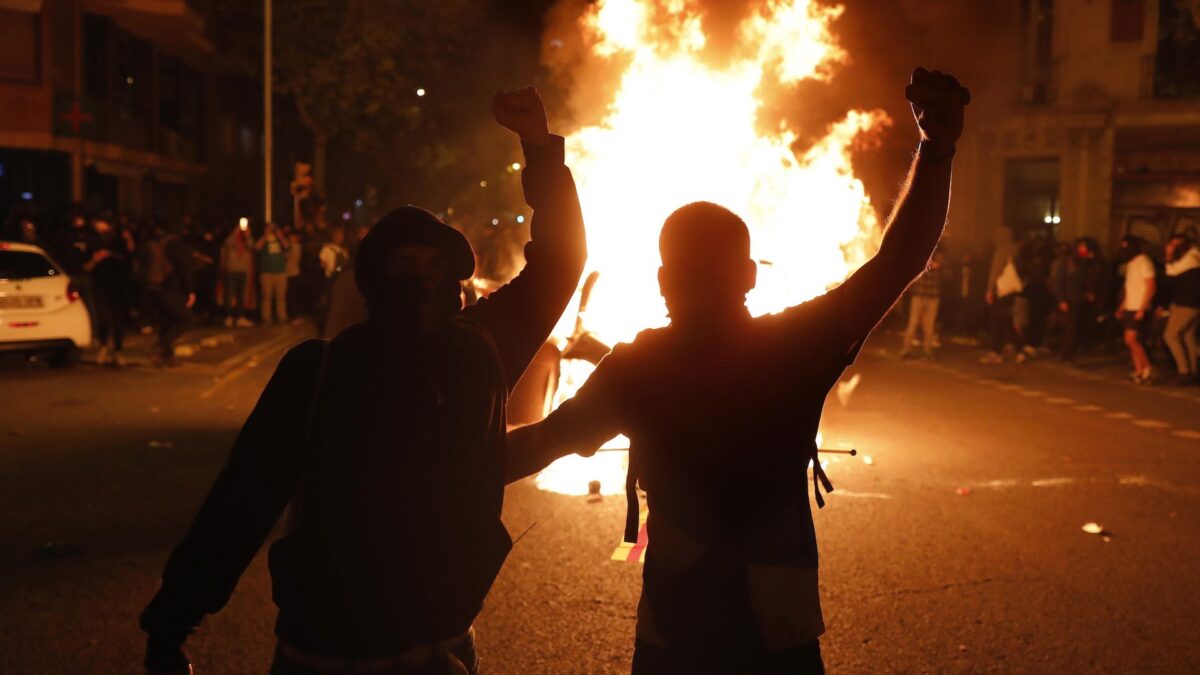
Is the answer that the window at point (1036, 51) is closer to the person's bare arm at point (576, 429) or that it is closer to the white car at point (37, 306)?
the white car at point (37, 306)

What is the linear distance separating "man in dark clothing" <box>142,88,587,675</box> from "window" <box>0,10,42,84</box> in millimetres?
26354

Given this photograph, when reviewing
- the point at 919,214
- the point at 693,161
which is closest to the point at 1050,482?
the point at 693,161

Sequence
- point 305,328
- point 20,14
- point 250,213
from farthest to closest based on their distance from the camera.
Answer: point 250,213 < point 20,14 < point 305,328

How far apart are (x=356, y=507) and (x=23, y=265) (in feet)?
46.3

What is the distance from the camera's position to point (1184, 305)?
1471 cm

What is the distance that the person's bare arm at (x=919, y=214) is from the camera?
8.40 feet

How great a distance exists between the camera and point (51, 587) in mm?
5820

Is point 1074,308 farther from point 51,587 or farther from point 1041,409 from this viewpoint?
point 51,587

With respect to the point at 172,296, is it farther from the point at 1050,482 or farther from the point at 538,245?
the point at 538,245

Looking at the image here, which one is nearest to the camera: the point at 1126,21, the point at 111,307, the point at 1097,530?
the point at 1097,530

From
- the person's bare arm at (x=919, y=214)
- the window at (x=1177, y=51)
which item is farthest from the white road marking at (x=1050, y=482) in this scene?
the window at (x=1177, y=51)

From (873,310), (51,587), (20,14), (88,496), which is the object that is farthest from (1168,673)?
(20,14)

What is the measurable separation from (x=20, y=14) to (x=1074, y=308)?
21795 millimetres

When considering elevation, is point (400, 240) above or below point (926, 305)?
above
